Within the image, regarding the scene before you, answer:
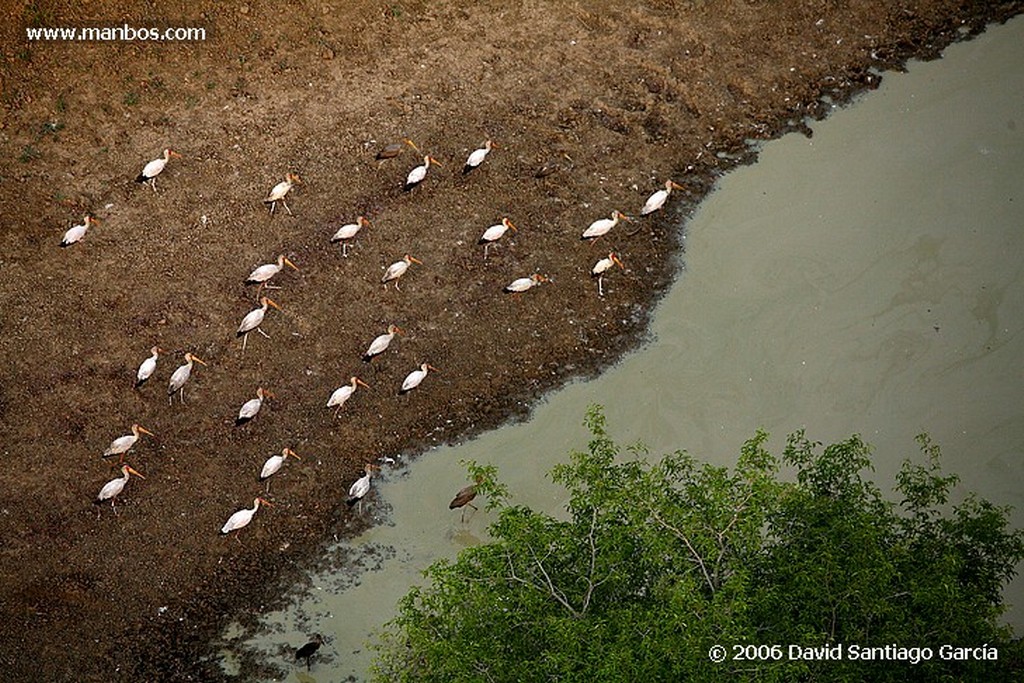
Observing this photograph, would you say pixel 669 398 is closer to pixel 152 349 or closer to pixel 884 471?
pixel 884 471

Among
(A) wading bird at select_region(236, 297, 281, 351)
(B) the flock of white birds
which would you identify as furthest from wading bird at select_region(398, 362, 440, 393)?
(A) wading bird at select_region(236, 297, 281, 351)

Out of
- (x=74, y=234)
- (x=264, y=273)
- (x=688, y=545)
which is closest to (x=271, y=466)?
(x=264, y=273)

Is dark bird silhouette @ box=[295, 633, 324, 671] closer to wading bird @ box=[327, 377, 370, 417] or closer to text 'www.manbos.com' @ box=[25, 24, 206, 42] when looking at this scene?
wading bird @ box=[327, 377, 370, 417]

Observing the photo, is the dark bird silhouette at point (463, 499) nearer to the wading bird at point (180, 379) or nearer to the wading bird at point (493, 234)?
the wading bird at point (180, 379)

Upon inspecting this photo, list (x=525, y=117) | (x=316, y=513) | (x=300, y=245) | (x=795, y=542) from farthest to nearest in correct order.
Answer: (x=525, y=117) → (x=300, y=245) → (x=316, y=513) → (x=795, y=542)

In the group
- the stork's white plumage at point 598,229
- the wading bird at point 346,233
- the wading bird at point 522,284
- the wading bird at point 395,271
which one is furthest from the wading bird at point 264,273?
the stork's white plumage at point 598,229

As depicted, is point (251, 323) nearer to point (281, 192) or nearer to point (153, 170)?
point (281, 192)

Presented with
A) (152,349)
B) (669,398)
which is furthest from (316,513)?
(669,398)

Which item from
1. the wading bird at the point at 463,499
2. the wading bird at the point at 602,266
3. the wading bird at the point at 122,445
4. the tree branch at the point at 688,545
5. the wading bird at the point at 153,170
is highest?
the wading bird at the point at 153,170
